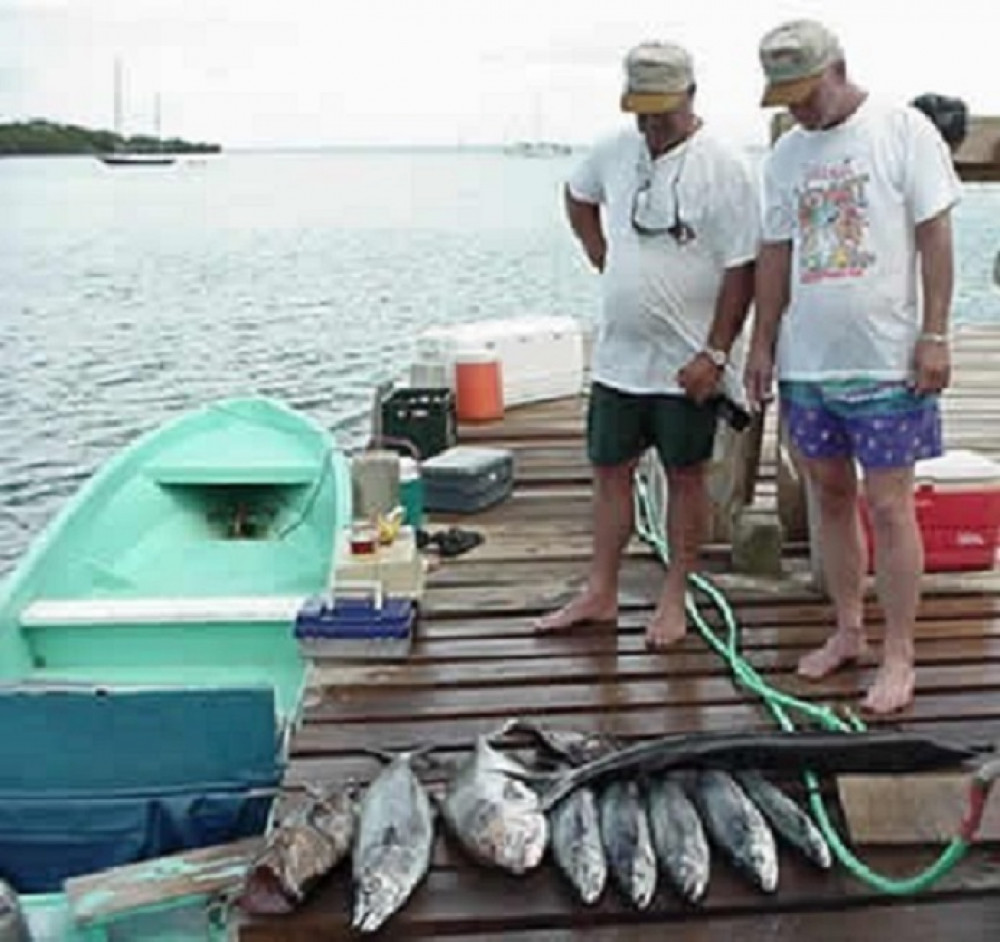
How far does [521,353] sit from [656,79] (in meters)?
4.10

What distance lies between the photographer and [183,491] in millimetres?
6848

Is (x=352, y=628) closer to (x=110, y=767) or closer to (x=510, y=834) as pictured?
(x=110, y=767)

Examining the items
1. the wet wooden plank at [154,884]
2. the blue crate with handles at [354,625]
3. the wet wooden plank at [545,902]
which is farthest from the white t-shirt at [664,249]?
the wet wooden plank at [154,884]

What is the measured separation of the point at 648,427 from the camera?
3.90 meters

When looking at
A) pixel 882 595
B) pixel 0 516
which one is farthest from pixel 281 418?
pixel 882 595

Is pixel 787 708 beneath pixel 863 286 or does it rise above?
beneath

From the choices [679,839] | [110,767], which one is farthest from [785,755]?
[110,767]

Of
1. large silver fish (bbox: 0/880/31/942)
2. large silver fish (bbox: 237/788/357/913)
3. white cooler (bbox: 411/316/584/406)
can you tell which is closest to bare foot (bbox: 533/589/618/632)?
large silver fish (bbox: 237/788/357/913)

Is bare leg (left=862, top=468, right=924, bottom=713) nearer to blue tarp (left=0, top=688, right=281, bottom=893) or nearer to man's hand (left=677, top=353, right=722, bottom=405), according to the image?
man's hand (left=677, top=353, right=722, bottom=405)

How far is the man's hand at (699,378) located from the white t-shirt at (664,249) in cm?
2

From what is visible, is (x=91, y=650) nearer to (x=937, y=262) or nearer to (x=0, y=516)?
(x=937, y=262)

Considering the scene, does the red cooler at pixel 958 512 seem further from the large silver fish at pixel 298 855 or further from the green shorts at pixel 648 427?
the large silver fish at pixel 298 855

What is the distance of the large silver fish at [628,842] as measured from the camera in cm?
268

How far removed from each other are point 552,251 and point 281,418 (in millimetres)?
26270
